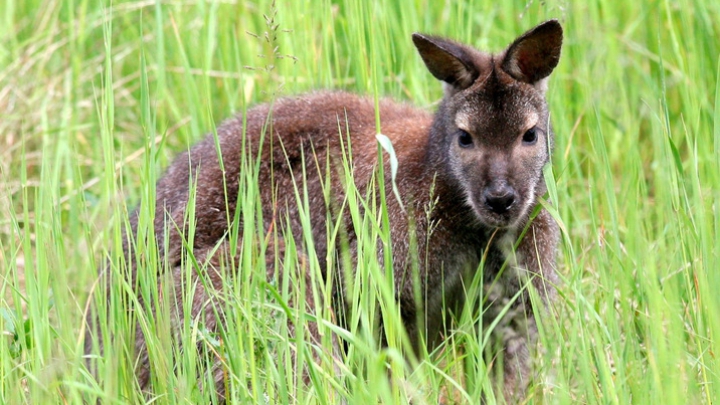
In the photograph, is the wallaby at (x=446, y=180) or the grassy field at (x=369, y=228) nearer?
the grassy field at (x=369, y=228)

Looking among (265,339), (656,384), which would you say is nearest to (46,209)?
(265,339)

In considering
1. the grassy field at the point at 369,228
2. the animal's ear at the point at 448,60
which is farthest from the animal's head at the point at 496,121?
the grassy field at the point at 369,228

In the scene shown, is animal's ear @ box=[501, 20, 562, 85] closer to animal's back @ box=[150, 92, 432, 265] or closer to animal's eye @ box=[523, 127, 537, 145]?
animal's eye @ box=[523, 127, 537, 145]

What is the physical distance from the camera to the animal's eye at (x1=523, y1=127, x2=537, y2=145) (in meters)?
4.38

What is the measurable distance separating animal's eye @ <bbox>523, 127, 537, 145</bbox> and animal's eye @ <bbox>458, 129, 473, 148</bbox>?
23cm

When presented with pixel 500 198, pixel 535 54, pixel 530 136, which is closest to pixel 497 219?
pixel 500 198

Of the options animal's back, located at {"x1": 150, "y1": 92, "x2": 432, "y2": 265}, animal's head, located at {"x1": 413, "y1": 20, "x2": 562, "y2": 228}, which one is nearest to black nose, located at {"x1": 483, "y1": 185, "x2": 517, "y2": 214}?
animal's head, located at {"x1": 413, "y1": 20, "x2": 562, "y2": 228}

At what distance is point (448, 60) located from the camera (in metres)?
4.52

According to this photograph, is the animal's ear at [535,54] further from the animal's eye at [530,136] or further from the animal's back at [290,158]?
the animal's back at [290,158]

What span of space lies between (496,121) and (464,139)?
0.19 meters

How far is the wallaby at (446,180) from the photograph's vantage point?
4.31m

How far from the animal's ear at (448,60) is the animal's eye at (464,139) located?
0.24m

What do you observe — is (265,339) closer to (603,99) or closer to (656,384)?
(656,384)

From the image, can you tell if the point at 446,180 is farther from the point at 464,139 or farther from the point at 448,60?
the point at 448,60
